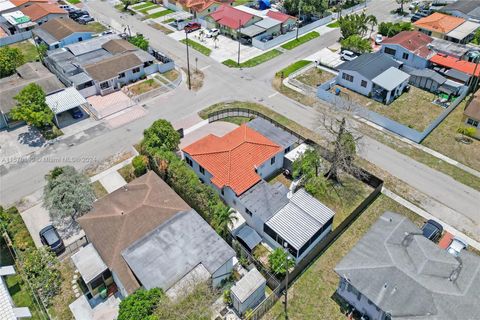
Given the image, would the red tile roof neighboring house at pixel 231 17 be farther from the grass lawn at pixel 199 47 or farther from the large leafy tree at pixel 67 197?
the large leafy tree at pixel 67 197

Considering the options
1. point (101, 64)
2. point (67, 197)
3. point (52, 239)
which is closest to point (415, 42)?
point (101, 64)

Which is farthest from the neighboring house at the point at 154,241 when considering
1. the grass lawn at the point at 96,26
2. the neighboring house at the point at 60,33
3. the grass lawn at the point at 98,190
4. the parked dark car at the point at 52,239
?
the grass lawn at the point at 96,26

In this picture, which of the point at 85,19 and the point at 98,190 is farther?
the point at 85,19

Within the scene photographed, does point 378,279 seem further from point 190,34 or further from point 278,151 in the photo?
point 190,34

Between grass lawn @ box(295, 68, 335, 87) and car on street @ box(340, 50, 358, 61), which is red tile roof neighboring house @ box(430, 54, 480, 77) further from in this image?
Answer: grass lawn @ box(295, 68, 335, 87)

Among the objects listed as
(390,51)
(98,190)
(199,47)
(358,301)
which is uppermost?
(390,51)

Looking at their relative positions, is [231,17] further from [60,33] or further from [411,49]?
[411,49]
